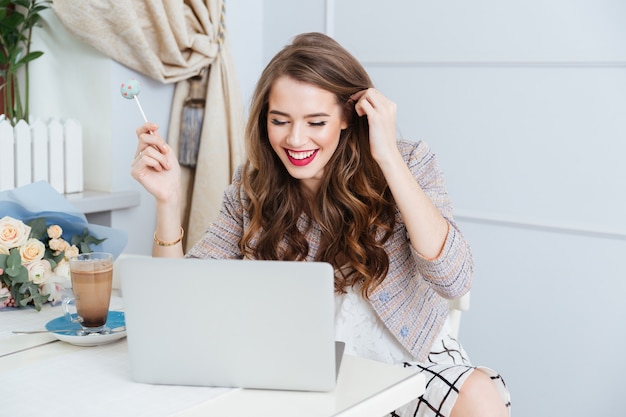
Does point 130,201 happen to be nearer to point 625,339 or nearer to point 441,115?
point 441,115

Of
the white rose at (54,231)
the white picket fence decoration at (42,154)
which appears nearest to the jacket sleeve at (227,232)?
the white rose at (54,231)

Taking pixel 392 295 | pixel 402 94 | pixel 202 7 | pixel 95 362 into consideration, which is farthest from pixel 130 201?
pixel 95 362

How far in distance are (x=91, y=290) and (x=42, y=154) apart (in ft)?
4.58

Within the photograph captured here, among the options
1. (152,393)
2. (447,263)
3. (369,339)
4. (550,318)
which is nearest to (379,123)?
(447,263)

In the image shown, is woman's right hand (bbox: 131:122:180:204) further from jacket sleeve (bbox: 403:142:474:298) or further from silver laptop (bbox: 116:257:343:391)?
silver laptop (bbox: 116:257:343:391)

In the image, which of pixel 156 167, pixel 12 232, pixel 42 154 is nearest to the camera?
pixel 12 232

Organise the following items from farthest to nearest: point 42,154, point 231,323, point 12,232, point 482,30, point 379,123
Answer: point 482,30 < point 42,154 < point 379,123 < point 12,232 < point 231,323

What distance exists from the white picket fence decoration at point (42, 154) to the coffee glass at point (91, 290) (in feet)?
4.17

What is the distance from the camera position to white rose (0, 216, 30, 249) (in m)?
1.52

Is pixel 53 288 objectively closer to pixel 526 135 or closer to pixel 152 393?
pixel 152 393

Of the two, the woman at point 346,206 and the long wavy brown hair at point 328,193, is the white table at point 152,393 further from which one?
the long wavy brown hair at point 328,193

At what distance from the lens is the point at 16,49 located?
2654 millimetres

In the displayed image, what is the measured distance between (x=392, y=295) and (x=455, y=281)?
165mm

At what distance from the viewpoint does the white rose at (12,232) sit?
152 centimetres
